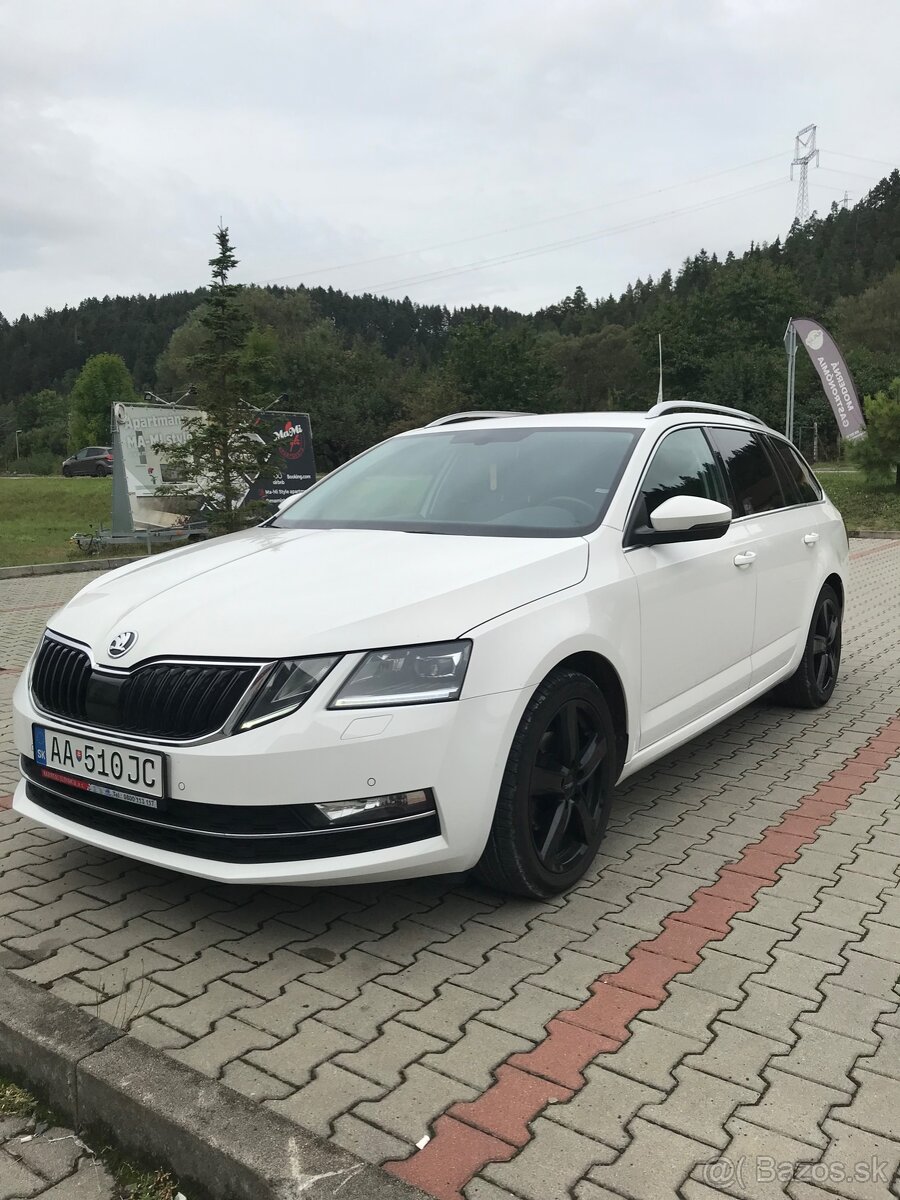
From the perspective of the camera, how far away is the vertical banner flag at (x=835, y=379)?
22.8 metres

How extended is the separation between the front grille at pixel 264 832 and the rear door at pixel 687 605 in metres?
1.30

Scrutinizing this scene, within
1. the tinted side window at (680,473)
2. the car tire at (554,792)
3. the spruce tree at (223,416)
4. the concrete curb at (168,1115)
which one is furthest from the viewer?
the spruce tree at (223,416)

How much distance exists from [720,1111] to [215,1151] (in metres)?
1.12

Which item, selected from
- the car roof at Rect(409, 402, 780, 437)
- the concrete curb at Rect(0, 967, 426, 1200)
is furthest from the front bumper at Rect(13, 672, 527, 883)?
the car roof at Rect(409, 402, 780, 437)

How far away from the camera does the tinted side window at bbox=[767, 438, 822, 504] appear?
224 inches

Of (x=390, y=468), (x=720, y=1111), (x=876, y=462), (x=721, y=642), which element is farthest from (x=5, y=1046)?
(x=876, y=462)

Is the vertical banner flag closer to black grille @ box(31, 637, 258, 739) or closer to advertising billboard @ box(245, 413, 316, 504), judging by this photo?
advertising billboard @ box(245, 413, 316, 504)

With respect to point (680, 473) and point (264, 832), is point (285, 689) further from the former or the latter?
point (680, 473)

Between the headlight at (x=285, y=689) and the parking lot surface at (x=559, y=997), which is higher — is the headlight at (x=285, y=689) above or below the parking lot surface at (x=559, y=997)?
above

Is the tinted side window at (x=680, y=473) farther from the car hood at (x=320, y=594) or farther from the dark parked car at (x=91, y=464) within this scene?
the dark parked car at (x=91, y=464)

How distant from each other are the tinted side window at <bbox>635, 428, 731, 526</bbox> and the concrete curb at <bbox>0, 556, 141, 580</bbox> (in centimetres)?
1133

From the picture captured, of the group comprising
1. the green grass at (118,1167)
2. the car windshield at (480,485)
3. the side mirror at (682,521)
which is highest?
the car windshield at (480,485)
